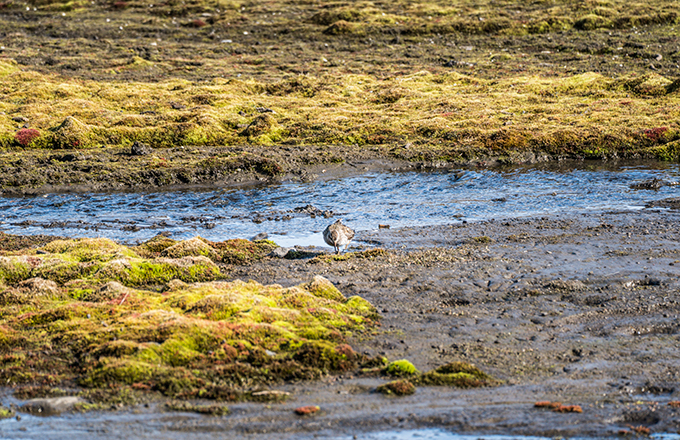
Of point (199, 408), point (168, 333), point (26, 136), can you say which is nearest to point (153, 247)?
point (168, 333)

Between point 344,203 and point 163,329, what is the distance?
41.9ft

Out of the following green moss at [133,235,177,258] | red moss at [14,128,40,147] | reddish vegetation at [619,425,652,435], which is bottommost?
green moss at [133,235,177,258]

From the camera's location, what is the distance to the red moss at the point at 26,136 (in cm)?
2822

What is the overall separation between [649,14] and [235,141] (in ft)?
140

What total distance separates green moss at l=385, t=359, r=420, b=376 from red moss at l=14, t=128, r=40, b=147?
23644 mm

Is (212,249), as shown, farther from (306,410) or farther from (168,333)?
(306,410)

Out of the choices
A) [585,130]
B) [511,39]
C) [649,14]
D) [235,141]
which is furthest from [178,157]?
[649,14]

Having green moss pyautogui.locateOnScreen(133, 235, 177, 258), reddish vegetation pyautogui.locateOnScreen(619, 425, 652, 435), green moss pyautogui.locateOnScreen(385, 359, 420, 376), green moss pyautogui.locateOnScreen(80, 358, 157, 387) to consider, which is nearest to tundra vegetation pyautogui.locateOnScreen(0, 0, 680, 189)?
green moss pyautogui.locateOnScreen(133, 235, 177, 258)

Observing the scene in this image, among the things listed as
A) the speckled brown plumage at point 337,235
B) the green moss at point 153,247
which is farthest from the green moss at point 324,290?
the green moss at point 153,247

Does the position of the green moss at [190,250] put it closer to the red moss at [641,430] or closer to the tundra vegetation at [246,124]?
the tundra vegetation at [246,124]

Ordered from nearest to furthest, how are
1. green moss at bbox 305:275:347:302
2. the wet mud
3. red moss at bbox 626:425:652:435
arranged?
red moss at bbox 626:425:652:435, the wet mud, green moss at bbox 305:275:347:302

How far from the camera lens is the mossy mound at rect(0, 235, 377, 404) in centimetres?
995

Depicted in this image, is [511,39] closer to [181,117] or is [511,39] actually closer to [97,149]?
[181,117]

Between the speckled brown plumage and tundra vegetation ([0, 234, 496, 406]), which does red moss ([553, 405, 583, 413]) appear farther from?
the speckled brown plumage
